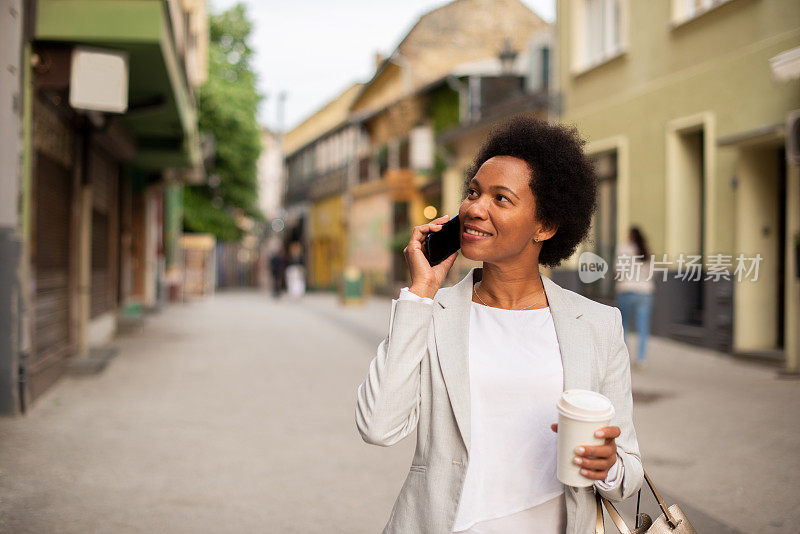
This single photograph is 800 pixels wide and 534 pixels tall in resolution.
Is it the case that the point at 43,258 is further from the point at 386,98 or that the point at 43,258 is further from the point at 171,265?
the point at 386,98

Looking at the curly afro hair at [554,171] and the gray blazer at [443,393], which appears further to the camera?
the curly afro hair at [554,171]

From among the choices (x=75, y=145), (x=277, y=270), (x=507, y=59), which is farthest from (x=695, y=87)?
(x=277, y=270)

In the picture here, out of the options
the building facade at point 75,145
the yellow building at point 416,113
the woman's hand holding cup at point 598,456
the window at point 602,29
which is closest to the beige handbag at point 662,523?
the woman's hand holding cup at point 598,456

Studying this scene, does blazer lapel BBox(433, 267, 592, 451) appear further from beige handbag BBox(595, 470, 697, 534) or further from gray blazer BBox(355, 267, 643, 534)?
beige handbag BBox(595, 470, 697, 534)

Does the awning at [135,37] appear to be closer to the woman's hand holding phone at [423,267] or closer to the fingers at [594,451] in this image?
the woman's hand holding phone at [423,267]

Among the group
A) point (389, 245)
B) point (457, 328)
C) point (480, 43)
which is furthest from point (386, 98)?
point (457, 328)

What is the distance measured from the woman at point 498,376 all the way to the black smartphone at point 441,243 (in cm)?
2

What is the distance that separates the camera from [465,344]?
2.02 m

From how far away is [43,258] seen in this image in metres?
8.25

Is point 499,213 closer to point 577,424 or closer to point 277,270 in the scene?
point 577,424

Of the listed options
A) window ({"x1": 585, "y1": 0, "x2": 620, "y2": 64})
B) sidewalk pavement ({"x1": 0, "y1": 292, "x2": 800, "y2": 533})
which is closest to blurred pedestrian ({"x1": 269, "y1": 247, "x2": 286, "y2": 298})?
sidewalk pavement ({"x1": 0, "y1": 292, "x2": 800, "y2": 533})

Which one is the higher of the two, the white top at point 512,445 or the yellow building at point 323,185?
the yellow building at point 323,185

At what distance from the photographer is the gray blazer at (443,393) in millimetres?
1942

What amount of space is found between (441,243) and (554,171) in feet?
1.17
